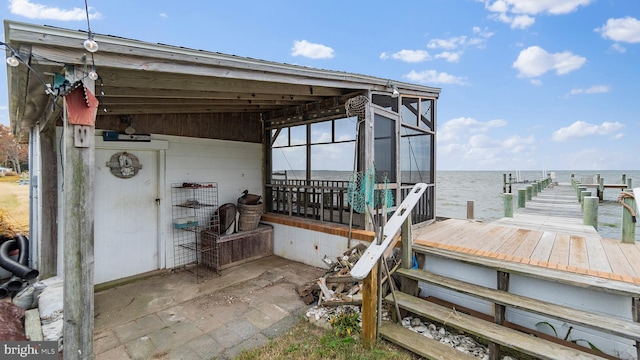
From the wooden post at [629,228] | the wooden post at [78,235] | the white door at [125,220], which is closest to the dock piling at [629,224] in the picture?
the wooden post at [629,228]

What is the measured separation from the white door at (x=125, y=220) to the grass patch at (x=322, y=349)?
296 centimetres

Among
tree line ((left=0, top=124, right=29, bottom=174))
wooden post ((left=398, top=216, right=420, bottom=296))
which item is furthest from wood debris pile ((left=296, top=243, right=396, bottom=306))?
tree line ((left=0, top=124, right=29, bottom=174))

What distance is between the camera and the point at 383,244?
245 cm

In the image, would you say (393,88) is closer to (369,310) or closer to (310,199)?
(310,199)

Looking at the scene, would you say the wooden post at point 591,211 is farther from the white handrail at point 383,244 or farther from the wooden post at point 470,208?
the white handrail at point 383,244

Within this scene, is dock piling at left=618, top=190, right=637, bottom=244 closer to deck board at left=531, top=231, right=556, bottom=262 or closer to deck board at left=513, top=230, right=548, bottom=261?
deck board at left=531, top=231, right=556, bottom=262

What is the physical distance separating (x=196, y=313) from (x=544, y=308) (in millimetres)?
3485

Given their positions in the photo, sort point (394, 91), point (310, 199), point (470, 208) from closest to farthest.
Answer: point (394, 91), point (310, 199), point (470, 208)

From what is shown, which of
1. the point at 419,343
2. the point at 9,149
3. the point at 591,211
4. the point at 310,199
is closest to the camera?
the point at 419,343

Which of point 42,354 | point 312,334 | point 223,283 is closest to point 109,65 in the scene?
point 42,354

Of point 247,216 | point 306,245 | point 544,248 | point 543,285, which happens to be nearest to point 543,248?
point 544,248

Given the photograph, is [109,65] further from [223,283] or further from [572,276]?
[572,276]

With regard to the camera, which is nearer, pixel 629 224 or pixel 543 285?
pixel 543 285

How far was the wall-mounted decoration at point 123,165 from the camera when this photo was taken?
4031mm
